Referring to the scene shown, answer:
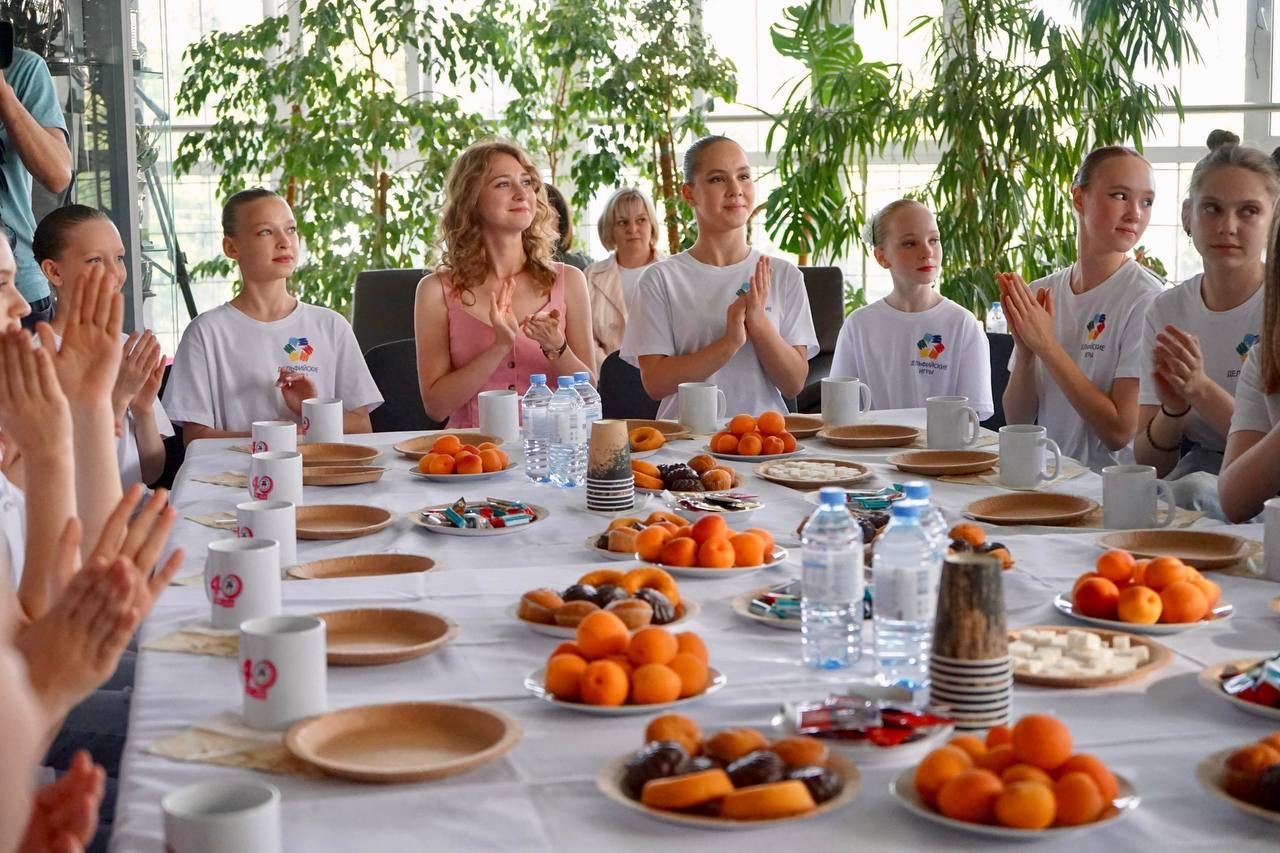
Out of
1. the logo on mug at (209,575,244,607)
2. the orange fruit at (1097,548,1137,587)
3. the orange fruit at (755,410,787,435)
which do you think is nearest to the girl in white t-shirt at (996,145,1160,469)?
the orange fruit at (755,410,787,435)

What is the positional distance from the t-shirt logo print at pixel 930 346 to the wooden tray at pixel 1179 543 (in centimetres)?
168

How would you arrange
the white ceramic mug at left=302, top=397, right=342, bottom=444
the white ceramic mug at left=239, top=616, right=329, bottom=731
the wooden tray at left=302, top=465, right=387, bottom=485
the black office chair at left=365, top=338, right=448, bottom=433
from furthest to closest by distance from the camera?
the black office chair at left=365, top=338, right=448, bottom=433, the white ceramic mug at left=302, top=397, right=342, bottom=444, the wooden tray at left=302, top=465, right=387, bottom=485, the white ceramic mug at left=239, top=616, right=329, bottom=731

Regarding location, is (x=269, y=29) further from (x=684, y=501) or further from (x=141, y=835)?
(x=141, y=835)

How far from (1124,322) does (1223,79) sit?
13.5 feet

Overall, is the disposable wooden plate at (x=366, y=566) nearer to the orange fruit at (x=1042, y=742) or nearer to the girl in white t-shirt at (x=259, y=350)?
the orange fruit at (x=1042, y=742)

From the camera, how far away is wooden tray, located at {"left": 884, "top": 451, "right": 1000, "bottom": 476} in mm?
2480

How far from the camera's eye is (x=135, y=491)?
1.39 metres

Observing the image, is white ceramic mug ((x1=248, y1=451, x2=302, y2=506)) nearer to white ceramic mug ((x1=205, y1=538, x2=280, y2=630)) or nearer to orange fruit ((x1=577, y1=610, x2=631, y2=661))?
white ceramic mug ((x1=205, y1=538, x2=280, y2=630))

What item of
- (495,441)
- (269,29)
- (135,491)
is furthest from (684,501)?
(269,29)

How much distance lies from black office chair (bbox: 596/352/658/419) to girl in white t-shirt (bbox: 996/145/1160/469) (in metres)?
1.16

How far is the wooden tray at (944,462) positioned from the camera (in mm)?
2480

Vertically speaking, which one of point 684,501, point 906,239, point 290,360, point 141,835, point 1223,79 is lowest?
point 141,835

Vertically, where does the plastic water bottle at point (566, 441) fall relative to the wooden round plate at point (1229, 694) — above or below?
above

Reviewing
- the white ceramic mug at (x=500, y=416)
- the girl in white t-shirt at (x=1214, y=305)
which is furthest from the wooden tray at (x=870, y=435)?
the white ceramic mug at (x=500, y=416)
